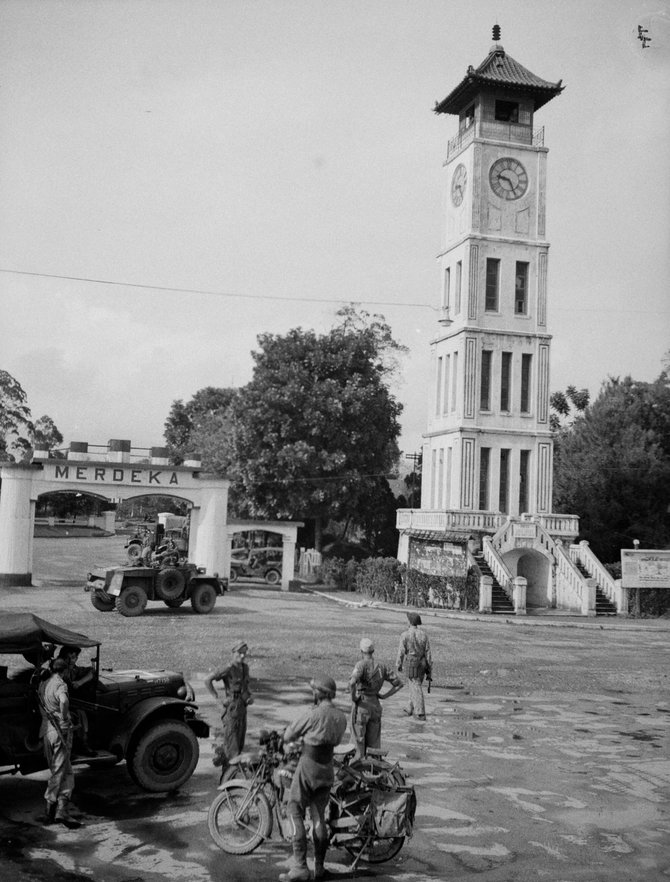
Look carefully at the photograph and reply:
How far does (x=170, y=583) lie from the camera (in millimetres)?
26719

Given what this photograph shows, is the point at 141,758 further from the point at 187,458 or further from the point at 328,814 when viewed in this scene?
the point at 187,458

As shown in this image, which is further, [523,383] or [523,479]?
[523,383]

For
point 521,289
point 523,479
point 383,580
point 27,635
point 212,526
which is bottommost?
point 383,580

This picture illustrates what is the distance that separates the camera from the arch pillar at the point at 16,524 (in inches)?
1318

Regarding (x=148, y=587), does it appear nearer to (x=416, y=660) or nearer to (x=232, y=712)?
(x=416, y=660)

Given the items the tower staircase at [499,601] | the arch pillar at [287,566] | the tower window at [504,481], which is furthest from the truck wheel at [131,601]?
the tower window at [504,481]

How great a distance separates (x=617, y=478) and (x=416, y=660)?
34.0m

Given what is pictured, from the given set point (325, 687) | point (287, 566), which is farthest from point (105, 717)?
point (287, 566)

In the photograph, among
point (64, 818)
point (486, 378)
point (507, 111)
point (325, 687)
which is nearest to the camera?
point (325, 687)

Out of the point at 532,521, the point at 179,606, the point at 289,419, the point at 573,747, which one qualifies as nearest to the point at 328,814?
the point at 573,747

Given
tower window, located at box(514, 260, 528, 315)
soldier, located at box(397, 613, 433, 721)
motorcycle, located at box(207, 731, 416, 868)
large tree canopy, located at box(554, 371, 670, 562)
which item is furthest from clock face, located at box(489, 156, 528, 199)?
motorcycle, located at box(207, 731, 416, 868)

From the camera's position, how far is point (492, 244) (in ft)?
141

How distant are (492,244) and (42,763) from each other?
37199mm

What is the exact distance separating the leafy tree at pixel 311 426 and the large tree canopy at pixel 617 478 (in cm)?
975
